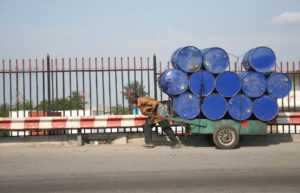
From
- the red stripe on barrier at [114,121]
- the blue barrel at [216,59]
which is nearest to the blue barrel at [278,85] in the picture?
the blue barrel at [216,59]

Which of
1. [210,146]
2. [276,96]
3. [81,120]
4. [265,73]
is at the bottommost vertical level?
[210,146]

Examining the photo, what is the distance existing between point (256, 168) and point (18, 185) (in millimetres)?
4182

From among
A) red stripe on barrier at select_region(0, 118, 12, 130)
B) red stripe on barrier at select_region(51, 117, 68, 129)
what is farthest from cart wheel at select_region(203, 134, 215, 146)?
red stripe on barrier at select_region(0, 118, 12, 130)

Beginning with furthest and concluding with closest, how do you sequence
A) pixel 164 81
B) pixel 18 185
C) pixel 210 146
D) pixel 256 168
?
pixel 210 146 → pixel 164 81 → pixel 256 168 → pixel 18 185

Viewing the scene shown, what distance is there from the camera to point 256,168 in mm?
6660

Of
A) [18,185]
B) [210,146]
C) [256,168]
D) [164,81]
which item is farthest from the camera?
[210,146]

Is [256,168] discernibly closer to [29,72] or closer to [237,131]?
[237,131]

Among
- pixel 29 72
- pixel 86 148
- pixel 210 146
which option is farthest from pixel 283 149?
pixel 29 72

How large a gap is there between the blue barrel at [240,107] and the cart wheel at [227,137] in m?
0.36

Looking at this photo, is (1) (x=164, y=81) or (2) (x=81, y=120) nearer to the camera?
(1) (x=164, y=81)

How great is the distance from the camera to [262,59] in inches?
369

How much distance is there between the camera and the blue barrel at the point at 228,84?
362 inches

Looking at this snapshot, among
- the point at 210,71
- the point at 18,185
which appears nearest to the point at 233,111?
the point at 210,71

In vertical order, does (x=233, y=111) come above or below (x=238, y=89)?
below
